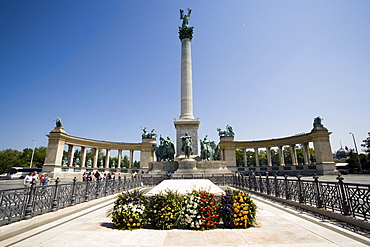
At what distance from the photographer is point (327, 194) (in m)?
8.07

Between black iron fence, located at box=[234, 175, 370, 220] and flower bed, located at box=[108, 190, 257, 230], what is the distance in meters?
3.67

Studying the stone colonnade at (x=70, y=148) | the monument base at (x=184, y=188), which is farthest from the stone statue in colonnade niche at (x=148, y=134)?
the monument base at (x=184, y=188)

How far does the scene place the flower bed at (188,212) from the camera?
6.16 meters

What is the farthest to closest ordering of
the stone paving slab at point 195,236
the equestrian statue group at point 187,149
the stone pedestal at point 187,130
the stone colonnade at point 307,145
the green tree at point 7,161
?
1. the green tree at point 7,161
2. the stone colonnade at point 307,145
3. the stone pedestal at point 187,130
4. the equestrian statue group at point 187,149
5. the stone paving slab at point 195,236

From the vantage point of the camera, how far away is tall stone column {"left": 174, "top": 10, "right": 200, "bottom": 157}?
2998 centimetres

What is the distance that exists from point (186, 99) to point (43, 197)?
2516cm

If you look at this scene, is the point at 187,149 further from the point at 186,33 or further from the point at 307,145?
the point at 307,145

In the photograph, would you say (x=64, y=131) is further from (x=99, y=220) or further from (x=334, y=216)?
(x=334, y=216)

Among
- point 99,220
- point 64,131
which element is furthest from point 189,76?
point 64,131

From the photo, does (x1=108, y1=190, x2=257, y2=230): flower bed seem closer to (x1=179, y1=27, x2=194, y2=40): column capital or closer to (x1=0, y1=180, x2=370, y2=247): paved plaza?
(x1=0, y1=180, x2=370, y2=247): paved plaza

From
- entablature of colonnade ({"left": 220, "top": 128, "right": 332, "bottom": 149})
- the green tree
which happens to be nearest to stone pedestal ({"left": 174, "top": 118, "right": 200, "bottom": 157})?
entablature of colonnade ({"left": 220, "top": 128, "right": 332, "bottom": 149})

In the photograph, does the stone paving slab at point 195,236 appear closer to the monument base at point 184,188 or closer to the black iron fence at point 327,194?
the black iron fence at point 327,194

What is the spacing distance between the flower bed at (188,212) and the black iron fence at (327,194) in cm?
367

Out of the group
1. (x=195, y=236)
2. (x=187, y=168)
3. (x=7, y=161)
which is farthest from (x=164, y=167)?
(x=7, y=161)
